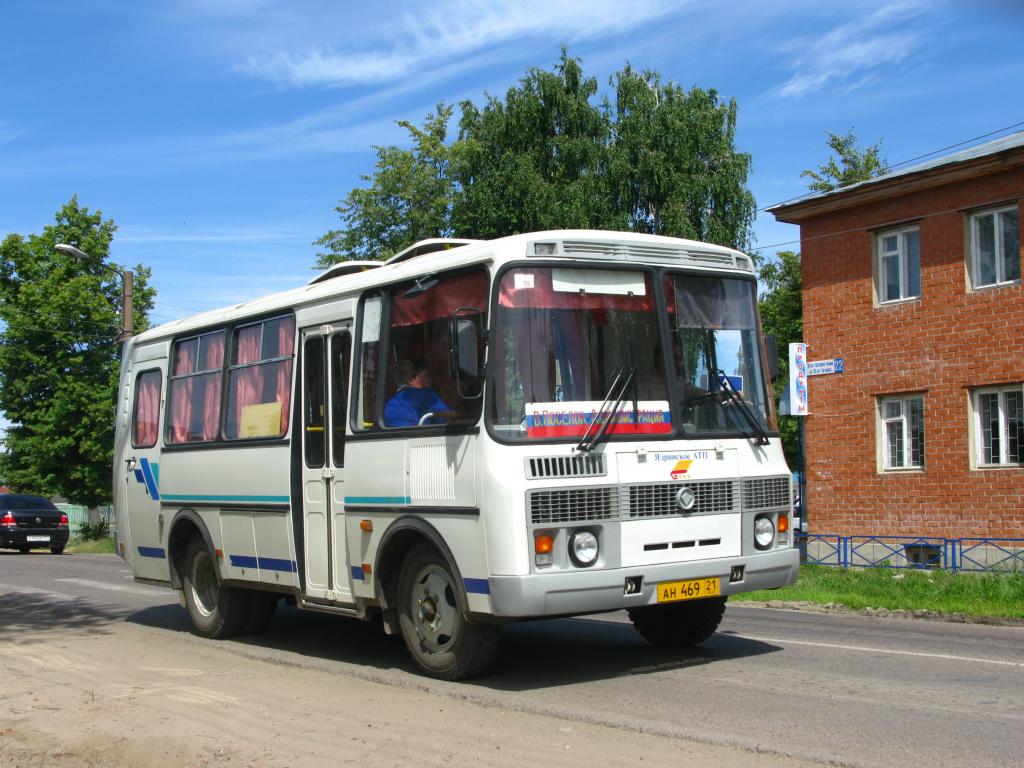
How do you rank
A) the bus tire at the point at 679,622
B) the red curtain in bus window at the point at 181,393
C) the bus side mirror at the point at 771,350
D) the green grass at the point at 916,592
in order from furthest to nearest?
the green grass at the point at 916,592
the red curtain in bus window at the point at 181,393
the bus tire at the point at 679,622
the bus side mirror at the point at 771,350

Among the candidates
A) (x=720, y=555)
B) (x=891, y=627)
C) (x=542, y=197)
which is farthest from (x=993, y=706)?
(x=542, y=197)

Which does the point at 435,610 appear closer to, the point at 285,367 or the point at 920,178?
the point at 285,367

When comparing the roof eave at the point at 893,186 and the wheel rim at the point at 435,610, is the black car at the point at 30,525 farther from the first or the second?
the wheel rim at the point at 435,610

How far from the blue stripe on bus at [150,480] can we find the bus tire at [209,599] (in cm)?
73

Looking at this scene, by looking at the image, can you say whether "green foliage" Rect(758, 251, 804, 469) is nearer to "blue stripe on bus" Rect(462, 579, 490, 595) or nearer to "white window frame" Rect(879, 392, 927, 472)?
"white window frame" Rect(879, 392, 927, 472)

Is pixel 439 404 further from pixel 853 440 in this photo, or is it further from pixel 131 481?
pixel 853 440

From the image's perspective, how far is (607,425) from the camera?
26.7 feet

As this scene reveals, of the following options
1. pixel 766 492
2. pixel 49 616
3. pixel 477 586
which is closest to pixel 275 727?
pixel 477 586

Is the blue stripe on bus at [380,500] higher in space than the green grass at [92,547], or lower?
higher

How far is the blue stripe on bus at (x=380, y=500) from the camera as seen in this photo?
8788 millimetres

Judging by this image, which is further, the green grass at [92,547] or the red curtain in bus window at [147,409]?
the green grass at [92,547]

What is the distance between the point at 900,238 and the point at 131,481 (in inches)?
608

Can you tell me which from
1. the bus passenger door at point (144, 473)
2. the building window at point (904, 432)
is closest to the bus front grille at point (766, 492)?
the bus passenger door at point (144, 473)

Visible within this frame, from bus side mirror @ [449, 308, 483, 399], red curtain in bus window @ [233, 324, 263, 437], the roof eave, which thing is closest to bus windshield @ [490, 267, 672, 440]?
bus side mirror @ [449, 308, 483, 399]
